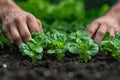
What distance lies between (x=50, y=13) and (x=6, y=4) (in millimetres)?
1984

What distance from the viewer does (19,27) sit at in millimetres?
2342

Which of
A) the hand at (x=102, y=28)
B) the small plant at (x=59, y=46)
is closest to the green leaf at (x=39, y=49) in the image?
the small plant at (x=59, y=46)

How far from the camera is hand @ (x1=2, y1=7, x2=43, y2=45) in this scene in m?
2.32

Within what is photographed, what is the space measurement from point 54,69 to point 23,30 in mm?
543

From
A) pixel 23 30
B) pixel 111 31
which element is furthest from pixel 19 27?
pixel 111 31

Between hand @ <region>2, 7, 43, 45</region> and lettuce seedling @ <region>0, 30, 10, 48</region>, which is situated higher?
hand @ <region>2, 7, 43, 45</region>

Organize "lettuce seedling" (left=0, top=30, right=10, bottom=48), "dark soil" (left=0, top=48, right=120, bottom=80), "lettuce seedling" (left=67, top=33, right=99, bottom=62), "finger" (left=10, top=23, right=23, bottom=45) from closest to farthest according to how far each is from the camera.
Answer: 1. "dark soil" (left=0, top=48, right=120, bottom=80)
2. "lettuce seedling" (left=67, top=33, right=99, bottom=62)
3. "finger" (left=10, top=23, right=23, bottom=45)
4. "lettuce seedling" (left=0, top=30, right=10, bottom=48)

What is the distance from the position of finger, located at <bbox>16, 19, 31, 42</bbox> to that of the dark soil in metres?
0.13

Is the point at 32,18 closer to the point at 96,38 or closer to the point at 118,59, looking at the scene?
the point at 96,38

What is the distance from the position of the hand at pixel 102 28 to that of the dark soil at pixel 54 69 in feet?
0.80

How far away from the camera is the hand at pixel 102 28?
8.43 ft

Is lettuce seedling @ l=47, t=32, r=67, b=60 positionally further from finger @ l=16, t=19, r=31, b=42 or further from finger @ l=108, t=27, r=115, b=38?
finger @ l=108, t=27, r=115, b=38

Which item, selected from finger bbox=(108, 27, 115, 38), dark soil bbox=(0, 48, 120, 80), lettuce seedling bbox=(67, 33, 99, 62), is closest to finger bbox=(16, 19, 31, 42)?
dark soil bbox=(0, 48, 120, 80)

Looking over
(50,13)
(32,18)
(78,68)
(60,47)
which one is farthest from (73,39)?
(50,13)
